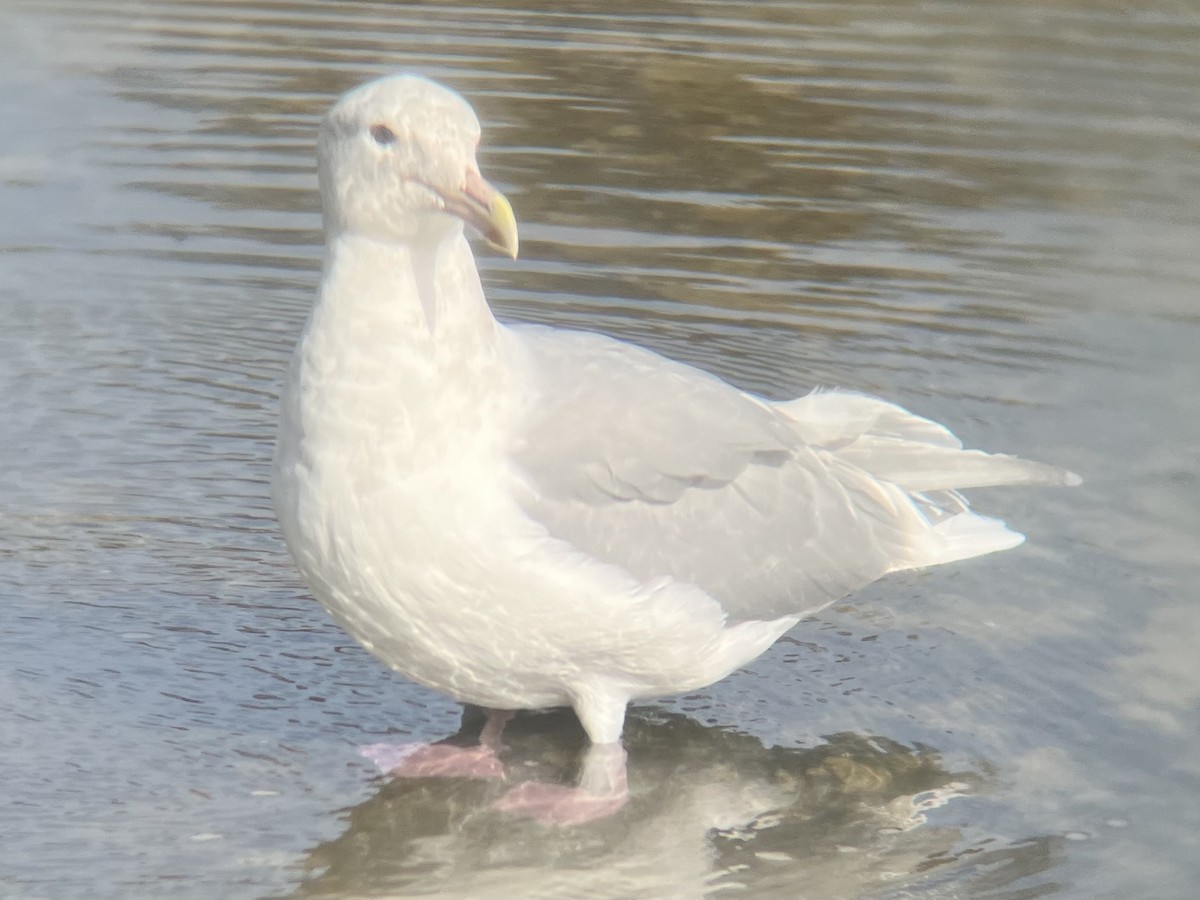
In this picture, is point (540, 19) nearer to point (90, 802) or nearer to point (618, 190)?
point (618, 190)

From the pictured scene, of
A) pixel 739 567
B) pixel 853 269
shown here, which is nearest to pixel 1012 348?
pixel 853 269

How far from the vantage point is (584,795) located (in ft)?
16.3

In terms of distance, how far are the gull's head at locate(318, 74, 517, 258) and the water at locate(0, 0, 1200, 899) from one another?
53.6 inches

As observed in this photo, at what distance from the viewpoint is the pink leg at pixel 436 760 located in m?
5.02

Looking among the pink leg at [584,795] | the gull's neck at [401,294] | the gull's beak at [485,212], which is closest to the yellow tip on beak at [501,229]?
the gull's beak at [485,212]

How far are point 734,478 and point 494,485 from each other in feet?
2.71

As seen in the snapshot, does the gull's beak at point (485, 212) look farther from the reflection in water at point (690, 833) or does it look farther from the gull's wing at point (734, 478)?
the reflection in water at point (690, 833)

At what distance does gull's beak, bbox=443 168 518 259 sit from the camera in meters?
4.42

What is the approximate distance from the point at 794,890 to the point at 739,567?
2.87ft

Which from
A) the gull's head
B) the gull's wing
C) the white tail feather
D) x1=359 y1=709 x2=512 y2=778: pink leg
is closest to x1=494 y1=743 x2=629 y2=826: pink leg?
x1=359 y1=709 x2=512 y2=778: pink leg

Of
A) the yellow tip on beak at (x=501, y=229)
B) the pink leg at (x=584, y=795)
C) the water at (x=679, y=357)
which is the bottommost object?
the pink leg at (x=584, y=795)

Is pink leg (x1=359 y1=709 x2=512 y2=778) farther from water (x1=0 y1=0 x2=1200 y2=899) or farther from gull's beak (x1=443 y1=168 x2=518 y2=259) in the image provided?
gull's beak (x1=443 y1=168 x2=518 y2=259)

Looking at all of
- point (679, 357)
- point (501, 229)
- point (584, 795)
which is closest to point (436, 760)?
point (584, 795)

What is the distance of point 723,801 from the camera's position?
501cm
